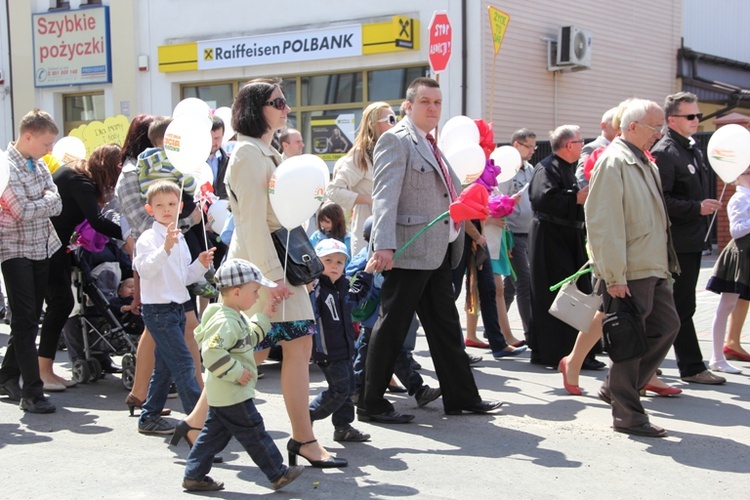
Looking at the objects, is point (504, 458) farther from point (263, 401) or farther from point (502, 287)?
point (502, 287)

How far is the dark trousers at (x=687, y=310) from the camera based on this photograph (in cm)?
708

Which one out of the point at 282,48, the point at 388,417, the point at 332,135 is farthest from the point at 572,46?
the point at 388,417

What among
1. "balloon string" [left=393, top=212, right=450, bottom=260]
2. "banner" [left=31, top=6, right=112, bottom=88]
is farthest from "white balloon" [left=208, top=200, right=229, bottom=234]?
"banner" [left=31, top=6, right=112, bottom=88]

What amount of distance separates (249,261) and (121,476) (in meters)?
1.34

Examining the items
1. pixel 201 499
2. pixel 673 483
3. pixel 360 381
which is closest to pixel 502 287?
pixel 360 381

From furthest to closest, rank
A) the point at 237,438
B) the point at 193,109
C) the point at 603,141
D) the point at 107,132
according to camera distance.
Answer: the point at 107,132 → the point at 603,141 → the point at 193,109 → the point at 237,438

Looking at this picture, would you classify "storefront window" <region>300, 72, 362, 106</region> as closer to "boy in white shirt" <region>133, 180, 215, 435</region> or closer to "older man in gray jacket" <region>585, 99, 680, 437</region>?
"boy in white shirt" <region>133, 180, 215, 435</region>

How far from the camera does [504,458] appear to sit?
17.4ft

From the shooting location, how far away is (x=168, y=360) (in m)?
5.65

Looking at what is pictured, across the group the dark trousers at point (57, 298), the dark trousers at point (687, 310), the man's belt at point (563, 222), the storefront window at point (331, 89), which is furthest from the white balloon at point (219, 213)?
the storefront window at point (331, 89)

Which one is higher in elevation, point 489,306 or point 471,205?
point 471,205

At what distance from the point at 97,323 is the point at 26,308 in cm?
110

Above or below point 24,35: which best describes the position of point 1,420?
below

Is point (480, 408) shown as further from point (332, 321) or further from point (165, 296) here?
point (165, 296)
